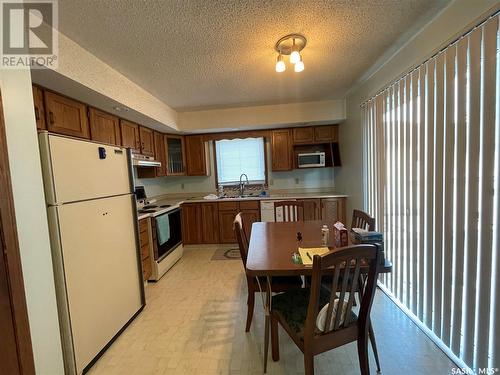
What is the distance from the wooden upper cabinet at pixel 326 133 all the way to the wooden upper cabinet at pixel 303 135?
8cm

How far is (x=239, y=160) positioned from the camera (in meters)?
4.56

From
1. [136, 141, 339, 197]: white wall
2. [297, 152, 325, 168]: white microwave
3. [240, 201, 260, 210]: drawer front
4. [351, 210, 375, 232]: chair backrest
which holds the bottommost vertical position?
[240, 201, 260, 210]: drawer front

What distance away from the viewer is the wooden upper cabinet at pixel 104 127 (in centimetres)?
236

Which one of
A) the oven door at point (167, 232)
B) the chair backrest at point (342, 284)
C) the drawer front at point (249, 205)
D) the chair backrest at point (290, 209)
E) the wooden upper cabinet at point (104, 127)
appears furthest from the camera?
the drawer front at point (249, 205)

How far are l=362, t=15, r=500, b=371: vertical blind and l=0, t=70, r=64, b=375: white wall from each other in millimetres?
2440

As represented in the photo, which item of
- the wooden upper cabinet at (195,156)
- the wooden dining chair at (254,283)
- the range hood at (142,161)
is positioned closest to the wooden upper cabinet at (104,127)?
the range hood at (142,161)

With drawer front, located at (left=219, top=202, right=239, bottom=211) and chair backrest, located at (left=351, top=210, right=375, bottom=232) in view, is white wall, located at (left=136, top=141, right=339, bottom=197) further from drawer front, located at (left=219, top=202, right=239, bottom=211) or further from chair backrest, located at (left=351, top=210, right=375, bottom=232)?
chair backrest, located at (left=351, top=210, right=375, bottom=232)

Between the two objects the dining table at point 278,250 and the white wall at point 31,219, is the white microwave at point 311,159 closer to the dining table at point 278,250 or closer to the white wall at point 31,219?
the dining table at point 278,250

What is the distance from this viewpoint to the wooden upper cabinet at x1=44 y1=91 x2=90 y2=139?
6.19ft

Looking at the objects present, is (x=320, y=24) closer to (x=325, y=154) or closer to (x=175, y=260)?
(x=325, y=154)

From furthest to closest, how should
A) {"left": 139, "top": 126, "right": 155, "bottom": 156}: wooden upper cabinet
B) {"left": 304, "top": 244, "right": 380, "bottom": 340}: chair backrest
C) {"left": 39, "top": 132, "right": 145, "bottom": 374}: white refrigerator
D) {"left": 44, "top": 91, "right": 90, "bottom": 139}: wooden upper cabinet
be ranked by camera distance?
1. {"left": 139, "top": 126, "right": 155, "bottom": 156}: wooden upper cabinet
2. {"left": 44, "top": 91, "right": 90, "bottom": 139}: wooden upper cabinet
3. {"left": 39, "top": 132, "right": 145, "bottom": 374}: white refrigerator
4. {"left": 304, "top": 244, "right": 380, "bottom": 340}: chair backrest
